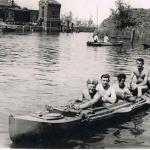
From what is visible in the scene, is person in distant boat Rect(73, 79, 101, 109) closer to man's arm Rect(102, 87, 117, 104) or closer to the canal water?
man's arm Rect(102, 87, 117, 104)

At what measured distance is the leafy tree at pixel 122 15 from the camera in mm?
66438

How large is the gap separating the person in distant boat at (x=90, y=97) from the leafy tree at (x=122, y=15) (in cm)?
5646

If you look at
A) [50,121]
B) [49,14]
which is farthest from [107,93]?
[49,14]

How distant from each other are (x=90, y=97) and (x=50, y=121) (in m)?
2.08

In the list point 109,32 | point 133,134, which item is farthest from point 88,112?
point 109,32

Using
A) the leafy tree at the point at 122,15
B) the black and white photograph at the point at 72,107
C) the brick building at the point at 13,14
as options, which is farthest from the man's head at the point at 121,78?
the brick building at the point at 13,14

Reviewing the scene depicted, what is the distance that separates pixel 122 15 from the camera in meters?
67.5

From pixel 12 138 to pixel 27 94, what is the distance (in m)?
6.55

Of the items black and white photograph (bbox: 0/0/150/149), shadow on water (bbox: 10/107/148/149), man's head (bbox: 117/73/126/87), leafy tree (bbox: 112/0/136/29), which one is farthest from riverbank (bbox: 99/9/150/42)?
shadow on water (bbox: 10/107/148/149)

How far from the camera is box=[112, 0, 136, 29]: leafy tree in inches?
2616

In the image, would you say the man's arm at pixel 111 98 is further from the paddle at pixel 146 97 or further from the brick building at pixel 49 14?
the brick building at pixel 49 14

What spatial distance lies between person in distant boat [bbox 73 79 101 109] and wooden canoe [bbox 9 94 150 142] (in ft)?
0.75

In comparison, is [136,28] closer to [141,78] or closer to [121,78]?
[141,78]

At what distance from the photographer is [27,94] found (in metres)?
15.9
